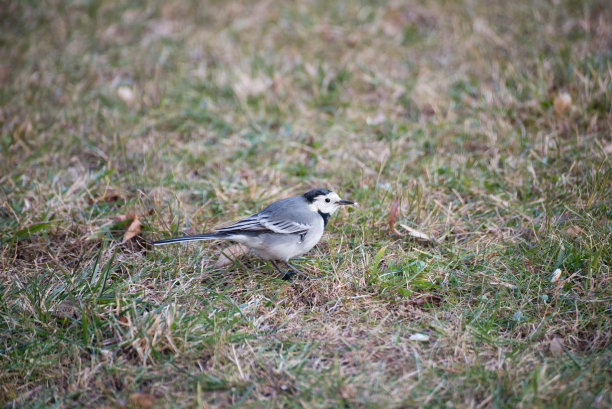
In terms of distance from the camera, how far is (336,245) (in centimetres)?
451

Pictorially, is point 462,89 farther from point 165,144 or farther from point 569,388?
point 569,388

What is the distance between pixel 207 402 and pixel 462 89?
528 cm

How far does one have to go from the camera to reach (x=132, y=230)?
14.8ft

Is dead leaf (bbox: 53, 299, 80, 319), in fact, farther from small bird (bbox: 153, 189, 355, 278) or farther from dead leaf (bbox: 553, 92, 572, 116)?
dead leaf (bbox: 553, 92, 572, 116)

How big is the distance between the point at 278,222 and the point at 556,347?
2.18 meters

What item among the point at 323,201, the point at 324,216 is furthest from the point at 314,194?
the point at 324,216

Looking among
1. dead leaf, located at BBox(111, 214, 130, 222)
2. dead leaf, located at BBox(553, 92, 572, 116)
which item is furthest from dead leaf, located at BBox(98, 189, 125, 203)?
dead leaf, located at BBox(553, 92, 572, 116)

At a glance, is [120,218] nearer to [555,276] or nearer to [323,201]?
[323,201]

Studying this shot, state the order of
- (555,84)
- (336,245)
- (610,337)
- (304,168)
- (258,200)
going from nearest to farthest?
(610,337) → (336,245) → (258,200) → (304,168) → (555,84)

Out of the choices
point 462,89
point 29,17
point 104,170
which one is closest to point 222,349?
point 104,170

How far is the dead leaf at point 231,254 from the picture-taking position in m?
4.31

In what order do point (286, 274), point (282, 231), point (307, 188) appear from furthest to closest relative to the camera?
point (307, 188)
point (286, 274)
point (282, 231)

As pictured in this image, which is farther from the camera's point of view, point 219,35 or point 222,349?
point 219,35

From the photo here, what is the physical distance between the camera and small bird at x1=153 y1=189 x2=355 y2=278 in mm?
4098
